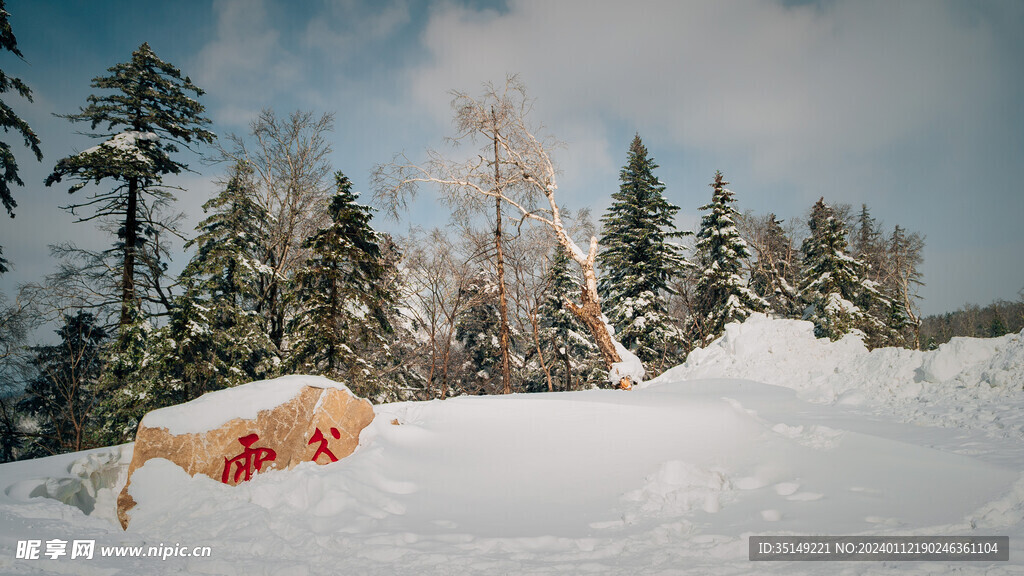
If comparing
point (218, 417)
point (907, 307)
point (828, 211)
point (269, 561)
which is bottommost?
point (269, 561)

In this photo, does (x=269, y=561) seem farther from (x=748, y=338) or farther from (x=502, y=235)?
(x=502, y=235)

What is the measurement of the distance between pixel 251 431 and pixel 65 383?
16453 mm

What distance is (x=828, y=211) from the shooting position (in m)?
28.0

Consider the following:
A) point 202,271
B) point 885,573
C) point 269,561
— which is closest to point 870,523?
point 885,573

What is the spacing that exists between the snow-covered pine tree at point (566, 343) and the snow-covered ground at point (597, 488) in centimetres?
1672

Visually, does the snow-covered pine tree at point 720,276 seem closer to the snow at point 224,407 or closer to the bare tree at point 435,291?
the bare tree at point 435,291

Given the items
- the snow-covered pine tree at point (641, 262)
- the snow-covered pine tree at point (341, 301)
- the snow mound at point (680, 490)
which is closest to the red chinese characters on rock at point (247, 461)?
the snow mound at point (680, 490)

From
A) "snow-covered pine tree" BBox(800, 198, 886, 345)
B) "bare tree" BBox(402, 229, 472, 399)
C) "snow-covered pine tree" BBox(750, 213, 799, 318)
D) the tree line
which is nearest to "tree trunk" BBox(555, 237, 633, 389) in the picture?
the tree line

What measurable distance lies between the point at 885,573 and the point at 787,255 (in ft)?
105

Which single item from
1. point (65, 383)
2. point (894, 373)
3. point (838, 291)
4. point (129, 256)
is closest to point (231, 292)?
point (129, 256)

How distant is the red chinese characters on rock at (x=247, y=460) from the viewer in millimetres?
4906

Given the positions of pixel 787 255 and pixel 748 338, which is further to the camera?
pixel 787 255

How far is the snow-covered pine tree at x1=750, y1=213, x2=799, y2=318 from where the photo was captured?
2608 centimetres

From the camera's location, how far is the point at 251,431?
5133 millimetres
